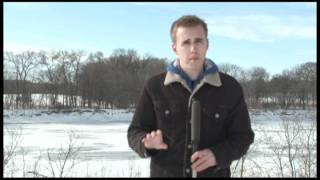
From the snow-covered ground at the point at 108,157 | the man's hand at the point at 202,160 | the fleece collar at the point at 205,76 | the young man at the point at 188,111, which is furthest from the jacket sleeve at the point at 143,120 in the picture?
the snow-covered ground at the point at 108,157

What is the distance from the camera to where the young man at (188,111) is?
2420 mm

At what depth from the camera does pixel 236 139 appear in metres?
2.43

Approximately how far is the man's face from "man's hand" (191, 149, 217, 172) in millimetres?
397

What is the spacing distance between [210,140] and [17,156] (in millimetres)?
13255

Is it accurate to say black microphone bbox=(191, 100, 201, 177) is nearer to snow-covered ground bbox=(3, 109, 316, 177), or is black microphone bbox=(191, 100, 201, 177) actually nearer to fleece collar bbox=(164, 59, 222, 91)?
fleece collar bbox=(164, 59, 222, 91)

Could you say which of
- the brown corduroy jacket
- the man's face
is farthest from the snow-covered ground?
the man's face

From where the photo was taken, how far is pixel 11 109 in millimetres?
45500

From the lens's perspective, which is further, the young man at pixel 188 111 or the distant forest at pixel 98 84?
the distant forest at pixel 98 84

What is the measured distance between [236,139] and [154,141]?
0.40 m

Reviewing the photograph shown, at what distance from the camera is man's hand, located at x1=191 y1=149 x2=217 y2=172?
7.53 ft

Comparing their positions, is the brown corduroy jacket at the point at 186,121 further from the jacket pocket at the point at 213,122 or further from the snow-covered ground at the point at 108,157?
the snow-covered ground at the point at 108,157

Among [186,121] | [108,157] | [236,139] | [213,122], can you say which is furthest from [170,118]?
[108,157]

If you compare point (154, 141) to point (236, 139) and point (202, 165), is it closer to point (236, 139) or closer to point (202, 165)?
point (202, 165)

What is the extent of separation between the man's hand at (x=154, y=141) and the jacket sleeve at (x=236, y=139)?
0.76 ft
